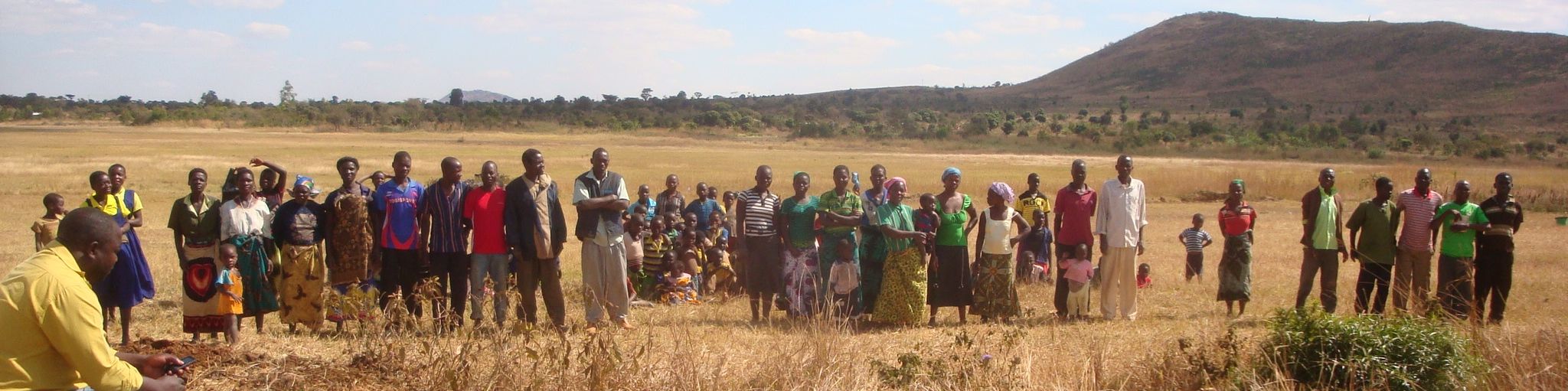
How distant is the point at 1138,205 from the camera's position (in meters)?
8.62

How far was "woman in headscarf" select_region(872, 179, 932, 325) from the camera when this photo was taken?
812 centimetres

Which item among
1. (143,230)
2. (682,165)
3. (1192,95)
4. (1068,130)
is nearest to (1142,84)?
(1192,95)

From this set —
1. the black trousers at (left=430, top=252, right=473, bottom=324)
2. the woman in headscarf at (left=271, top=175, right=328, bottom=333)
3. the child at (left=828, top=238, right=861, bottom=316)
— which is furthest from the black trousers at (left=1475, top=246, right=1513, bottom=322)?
the woman in headscarf at (left=271, top=175, right=328, bottom=333)

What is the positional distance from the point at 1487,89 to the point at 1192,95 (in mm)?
25916

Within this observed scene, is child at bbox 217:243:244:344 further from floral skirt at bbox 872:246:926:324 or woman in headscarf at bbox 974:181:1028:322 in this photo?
woman in headscarf at bbox 974:181:1028:322

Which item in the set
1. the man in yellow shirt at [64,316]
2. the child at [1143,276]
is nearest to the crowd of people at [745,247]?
the child at [1143,276]

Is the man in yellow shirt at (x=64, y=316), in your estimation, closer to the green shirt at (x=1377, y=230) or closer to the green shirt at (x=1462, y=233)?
the green shirt at (x=1377, y=230)

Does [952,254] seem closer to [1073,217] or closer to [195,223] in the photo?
[1073,217]

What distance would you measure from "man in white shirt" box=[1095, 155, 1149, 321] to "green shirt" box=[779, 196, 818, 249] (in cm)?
218

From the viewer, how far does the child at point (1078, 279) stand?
28.2 ft

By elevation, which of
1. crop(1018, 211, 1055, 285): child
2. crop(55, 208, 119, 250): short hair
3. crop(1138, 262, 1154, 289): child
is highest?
crop(55, 208, 119, 250): short hair

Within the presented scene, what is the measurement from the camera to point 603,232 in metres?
7.62

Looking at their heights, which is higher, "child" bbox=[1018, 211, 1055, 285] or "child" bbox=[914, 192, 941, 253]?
"child" bbox=[914, 192, 941, 253]

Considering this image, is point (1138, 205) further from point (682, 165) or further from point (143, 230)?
point (682, 165)
